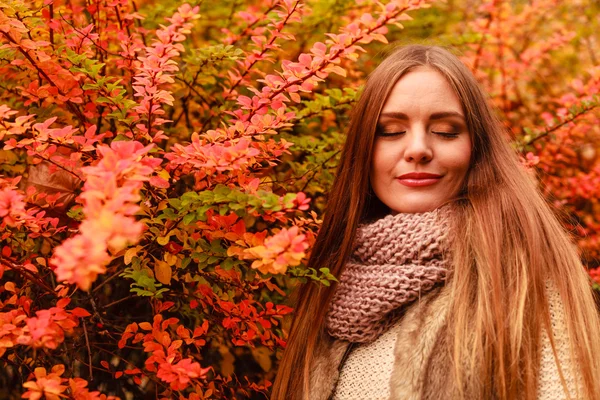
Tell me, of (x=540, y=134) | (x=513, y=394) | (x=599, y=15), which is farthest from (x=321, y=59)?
(x=599, y=15)

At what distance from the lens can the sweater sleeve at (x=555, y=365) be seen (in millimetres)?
1365

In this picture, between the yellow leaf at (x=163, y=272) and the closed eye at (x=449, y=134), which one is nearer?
the yellow leaf at (x=163, y=272)

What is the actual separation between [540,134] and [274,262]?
70.8 inches

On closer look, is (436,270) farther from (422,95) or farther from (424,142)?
(422,95)

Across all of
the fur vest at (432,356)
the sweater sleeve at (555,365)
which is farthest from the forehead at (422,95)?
the sweater sleeve at (555,365)

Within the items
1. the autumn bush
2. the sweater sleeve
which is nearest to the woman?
the sweater sleeve

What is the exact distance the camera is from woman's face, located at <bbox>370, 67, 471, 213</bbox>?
1692 millimetres

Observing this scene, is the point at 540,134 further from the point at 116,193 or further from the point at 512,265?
the point at 116,193

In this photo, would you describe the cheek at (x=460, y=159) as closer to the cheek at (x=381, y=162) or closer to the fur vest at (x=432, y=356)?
the cheek at (x=381, y=162)

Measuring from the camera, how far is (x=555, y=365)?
1.38 m

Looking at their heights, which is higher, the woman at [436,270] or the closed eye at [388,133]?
the closed eye at [388,133]

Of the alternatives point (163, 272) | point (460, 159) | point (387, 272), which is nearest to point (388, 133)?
point (460, 159)

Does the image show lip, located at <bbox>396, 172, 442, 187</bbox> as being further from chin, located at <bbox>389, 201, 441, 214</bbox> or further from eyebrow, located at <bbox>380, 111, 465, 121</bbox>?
eyebrow, located at <bbox>380, 111, 465, 121</bbox>

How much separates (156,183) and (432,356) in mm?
787
